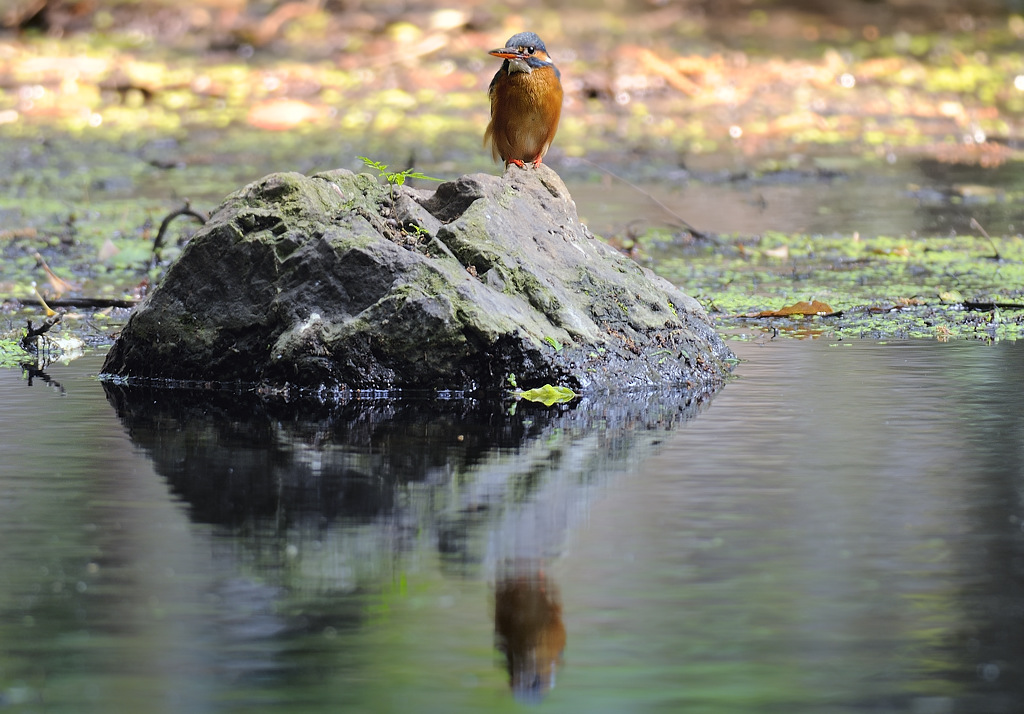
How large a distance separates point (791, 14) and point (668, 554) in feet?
62.4

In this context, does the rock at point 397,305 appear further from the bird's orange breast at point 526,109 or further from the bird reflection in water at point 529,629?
the bird reflection in water at point 529,629

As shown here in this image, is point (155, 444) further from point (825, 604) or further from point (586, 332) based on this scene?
point (825, 604)

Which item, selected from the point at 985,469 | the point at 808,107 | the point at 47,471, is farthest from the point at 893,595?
the point at 808,107

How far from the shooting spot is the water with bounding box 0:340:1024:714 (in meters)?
3.36

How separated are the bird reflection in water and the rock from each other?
2.52 metres

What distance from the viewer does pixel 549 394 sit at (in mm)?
6512

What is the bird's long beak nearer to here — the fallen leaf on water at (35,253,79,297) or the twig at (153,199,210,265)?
the twig at (153,199,210,265)

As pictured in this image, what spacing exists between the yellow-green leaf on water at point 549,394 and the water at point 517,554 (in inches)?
5.2

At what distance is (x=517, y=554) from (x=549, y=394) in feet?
7.54

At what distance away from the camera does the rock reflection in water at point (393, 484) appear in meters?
3.90

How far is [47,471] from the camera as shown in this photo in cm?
525

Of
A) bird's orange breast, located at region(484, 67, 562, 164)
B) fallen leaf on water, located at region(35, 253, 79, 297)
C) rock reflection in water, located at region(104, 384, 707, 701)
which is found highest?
bird's orange breast, located at region(484, 67, 562, 164)

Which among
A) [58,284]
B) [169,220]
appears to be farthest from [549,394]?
[58,284]

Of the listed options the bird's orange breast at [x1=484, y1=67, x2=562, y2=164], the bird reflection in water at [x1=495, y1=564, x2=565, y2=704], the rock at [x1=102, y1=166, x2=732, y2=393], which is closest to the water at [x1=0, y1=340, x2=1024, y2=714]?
the bird reflection in water at [x1=495, y1=564, x2=565, y2=704]
